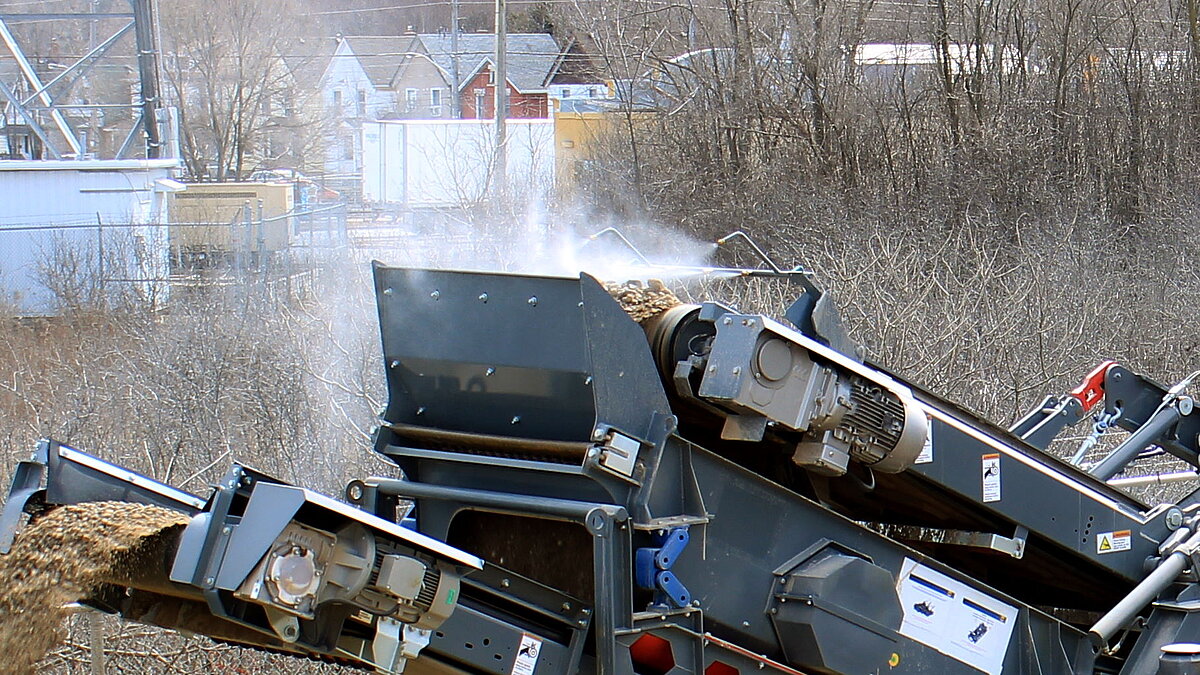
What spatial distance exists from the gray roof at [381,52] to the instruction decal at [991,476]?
4774 centimetres

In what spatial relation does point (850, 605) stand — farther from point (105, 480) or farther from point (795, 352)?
point (105, 480)

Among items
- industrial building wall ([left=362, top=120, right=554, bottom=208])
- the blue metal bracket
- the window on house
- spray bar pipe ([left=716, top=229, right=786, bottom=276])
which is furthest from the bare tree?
the blue metal bracket

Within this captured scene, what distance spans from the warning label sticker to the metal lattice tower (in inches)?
551

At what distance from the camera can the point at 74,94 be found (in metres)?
24.1

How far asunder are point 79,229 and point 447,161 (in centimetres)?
892

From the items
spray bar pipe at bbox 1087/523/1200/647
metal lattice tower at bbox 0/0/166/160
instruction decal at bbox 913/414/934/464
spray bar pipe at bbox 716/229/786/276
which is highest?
metal lattice tower at bbox 0/0/166/160

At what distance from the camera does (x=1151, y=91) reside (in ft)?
62.2

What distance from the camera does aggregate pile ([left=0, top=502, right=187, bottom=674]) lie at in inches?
132

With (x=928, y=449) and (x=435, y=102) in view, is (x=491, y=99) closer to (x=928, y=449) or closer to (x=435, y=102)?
(x=435, y=102)

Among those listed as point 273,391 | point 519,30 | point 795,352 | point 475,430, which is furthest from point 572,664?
point 519,30

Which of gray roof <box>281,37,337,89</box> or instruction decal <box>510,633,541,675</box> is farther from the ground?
gray roof <box>281,37,337,89</box>

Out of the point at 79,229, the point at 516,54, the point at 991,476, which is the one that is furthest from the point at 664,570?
the point at 516,54

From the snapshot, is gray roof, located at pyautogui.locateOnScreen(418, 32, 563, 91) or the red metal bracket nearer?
the red metal bracket

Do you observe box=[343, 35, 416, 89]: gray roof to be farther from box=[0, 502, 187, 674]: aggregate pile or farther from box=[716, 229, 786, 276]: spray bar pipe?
box=[0, 502, 187, 674]: aggregate pile
